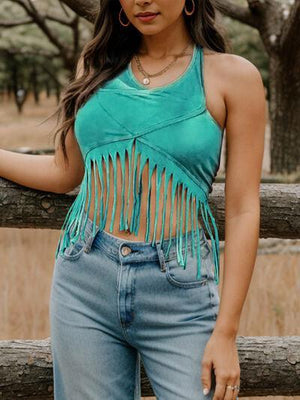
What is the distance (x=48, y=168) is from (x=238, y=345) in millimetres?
825

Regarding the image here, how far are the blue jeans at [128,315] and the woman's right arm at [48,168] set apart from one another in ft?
0.87

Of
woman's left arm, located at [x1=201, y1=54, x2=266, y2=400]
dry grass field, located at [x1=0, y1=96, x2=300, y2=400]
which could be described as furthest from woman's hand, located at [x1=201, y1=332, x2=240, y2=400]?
dry grass field, located at [x1=0, y1=96, x2=300, y2=400]

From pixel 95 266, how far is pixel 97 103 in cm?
39

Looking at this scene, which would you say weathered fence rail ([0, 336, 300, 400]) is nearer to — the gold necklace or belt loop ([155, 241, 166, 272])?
belt loop ([155, 241, 166, 272])

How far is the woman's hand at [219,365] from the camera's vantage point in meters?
1.67

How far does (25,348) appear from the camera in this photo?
7.77 ft

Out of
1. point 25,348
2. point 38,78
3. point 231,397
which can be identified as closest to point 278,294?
point 25,348

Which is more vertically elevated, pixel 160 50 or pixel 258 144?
pixel 160 50

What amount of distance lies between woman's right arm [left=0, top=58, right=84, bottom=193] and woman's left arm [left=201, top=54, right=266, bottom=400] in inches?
17.7

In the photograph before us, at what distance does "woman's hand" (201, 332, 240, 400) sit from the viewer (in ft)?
5.48

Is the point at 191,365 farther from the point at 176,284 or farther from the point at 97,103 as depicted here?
the point at 97,103

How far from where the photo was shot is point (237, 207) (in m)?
1.73

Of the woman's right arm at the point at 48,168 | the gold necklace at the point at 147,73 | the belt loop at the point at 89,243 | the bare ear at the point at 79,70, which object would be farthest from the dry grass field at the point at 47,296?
the belt loop at the point at 89,243

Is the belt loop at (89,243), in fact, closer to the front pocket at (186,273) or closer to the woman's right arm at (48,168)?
the front pocket at (186,273)
